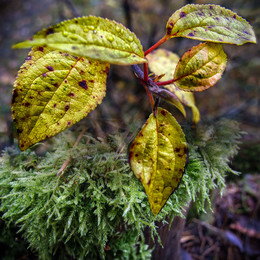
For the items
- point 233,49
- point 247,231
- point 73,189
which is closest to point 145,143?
point 73,189

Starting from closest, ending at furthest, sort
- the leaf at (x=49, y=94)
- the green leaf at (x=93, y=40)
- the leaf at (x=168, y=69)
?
the green leaf at (x=93, y=40)
the leaf at (x=49, y=94)
the leaf at (x=168, y=69)

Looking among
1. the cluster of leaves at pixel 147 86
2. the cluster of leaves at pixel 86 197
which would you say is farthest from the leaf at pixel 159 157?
the cluster of leaves at pixel 86 197

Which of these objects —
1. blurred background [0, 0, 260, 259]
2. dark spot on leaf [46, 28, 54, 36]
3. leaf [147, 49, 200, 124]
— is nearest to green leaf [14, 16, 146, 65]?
dark spot on leaf [46, 28, 54, 36]

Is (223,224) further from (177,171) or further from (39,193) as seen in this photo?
(39,193)

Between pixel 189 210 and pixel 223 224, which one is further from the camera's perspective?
pixel 223 224

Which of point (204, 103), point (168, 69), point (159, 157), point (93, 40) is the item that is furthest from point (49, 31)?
point (204, 103)

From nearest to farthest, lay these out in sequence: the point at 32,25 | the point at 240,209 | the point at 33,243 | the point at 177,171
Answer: the point at 177,171 < the point at 33,243 < the point at 240,209 < the point at 32,25

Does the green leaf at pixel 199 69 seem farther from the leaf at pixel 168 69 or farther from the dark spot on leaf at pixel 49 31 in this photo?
the dark spot on leaf at pixel 49 31

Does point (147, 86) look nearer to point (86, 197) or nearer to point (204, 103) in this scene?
point (86, 197)
